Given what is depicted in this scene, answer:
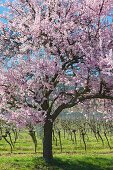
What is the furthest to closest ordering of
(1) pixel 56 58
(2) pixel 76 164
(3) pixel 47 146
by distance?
(2) pixel 76 164, (3) pixel 47 146, (1) pixel 56 58

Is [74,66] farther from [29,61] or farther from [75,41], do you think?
[29,61]

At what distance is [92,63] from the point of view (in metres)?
9.94

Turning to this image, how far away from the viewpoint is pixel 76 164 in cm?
1426

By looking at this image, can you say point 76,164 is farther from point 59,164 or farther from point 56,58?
point 56,58

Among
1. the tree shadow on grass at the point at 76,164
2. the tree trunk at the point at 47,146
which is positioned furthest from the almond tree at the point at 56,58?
the tree shadow on grass at the point at 76,164

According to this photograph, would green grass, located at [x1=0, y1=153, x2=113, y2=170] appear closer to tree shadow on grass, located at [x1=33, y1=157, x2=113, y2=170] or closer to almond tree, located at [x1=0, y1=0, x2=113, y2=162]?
tree shadow on grass, located at [x1=33, y1=157, x2=113, y2=170]

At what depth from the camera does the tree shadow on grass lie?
13.1 m

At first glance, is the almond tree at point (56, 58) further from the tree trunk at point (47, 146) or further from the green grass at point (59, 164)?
the green grass at point (59, 164)

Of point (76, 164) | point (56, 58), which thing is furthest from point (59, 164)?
point (56, 58)

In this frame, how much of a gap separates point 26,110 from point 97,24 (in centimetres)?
676

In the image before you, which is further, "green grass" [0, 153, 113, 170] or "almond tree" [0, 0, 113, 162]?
"green grass" [0, 153, 113, 170]

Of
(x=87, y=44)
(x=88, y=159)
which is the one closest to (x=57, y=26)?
(x=87, y=44)

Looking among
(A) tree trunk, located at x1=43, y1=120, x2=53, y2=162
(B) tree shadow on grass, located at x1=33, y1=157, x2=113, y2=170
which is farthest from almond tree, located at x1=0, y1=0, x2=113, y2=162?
(B) tree shadow on grass, located at x1=33, y1=157, x2=113, y2=170

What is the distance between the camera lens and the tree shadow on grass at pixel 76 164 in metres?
13.1
